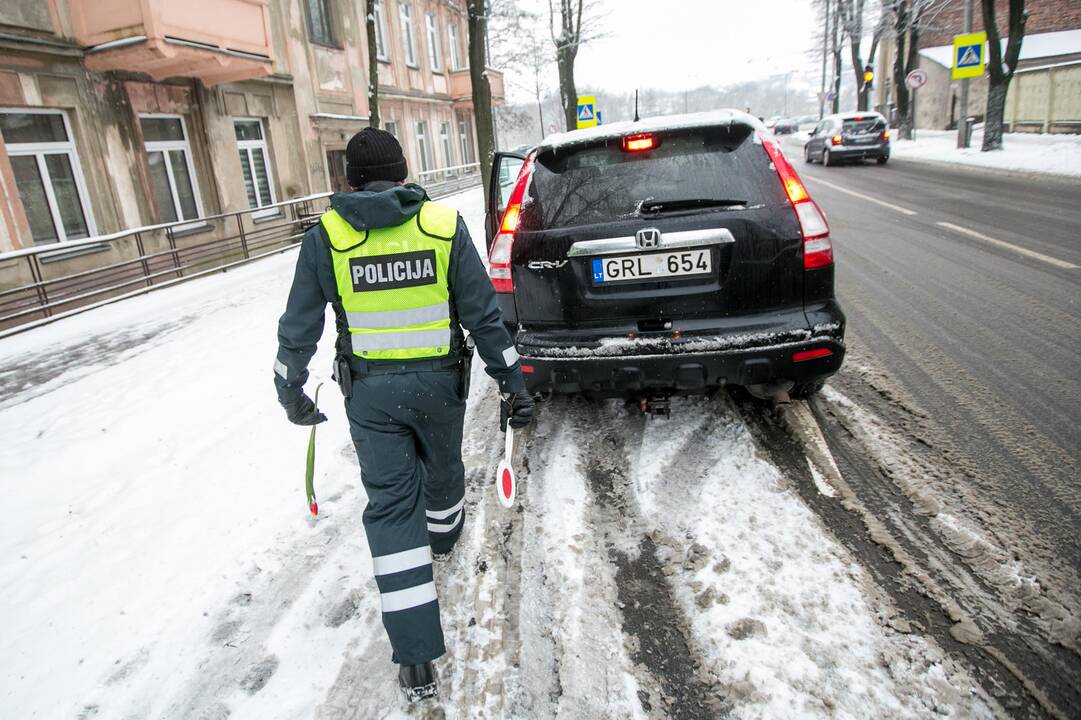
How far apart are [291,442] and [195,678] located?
→ 2164mm

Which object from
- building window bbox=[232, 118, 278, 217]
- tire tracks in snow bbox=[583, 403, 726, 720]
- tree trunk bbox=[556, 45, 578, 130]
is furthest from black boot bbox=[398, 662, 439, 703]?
tree trunk bbox=[556, 45, 578, 130]

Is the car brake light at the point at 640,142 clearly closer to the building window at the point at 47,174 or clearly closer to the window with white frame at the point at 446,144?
the building window at the point at 47,174

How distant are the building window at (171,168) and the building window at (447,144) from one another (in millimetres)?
15907

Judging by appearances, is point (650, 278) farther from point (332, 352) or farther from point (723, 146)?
point (332, 352)

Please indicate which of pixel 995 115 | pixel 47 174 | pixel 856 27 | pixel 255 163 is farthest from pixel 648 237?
pixel 856 27

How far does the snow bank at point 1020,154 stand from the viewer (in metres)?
16.3

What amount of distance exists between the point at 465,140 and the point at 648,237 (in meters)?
30.6

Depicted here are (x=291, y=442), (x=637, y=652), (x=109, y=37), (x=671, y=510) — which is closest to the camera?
(x=637, y=652)

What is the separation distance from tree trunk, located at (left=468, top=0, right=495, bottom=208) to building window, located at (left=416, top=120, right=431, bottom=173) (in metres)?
11.1

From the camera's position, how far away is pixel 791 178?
11.2ft

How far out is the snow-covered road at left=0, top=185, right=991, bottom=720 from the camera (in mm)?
2156

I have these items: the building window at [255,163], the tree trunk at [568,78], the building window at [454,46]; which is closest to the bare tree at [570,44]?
the tree trunk at [568,78]

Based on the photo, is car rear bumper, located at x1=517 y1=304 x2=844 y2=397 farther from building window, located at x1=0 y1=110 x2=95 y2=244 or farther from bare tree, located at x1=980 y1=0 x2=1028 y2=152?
bare tree, located at x1=980 y1=0 x2=1028 y2=152

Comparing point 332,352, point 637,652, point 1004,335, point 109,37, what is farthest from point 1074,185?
point 109,37
